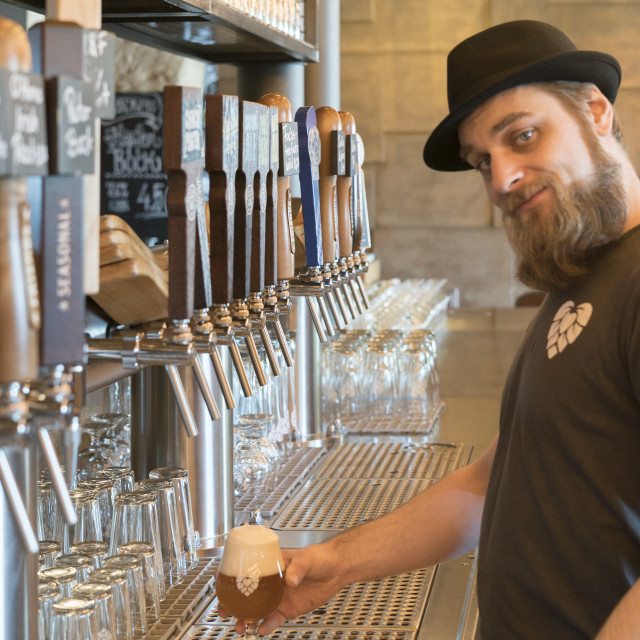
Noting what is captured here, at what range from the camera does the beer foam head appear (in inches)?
63.9

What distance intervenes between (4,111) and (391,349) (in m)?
2.85

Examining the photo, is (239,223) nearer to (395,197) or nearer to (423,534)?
(423,534)

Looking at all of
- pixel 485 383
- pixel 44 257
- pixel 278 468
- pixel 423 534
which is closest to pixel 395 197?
pixel 485 383

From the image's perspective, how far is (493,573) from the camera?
1.75 m

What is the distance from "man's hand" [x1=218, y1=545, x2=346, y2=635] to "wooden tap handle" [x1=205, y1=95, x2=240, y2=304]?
462 mm

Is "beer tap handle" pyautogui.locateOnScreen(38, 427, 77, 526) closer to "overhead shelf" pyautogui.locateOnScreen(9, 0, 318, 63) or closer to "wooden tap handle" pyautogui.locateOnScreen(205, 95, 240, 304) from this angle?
"wooden tap handle" pyautogui.locateOnScreen(205, 95, 240, 304)

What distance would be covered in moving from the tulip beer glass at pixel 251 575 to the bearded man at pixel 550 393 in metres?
0.10

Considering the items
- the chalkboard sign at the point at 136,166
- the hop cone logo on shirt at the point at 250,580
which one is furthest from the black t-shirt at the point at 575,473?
the chalkboard sign at the point at 136,166

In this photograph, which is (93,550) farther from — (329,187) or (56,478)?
(329,187)

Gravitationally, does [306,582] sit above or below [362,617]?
above

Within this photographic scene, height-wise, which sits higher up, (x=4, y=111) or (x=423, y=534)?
(x=4, y=111)

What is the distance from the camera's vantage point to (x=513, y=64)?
180 centimetres

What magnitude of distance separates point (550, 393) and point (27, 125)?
37.6 inches

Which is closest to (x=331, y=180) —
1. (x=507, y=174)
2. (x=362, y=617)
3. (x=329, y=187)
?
(x=329, y=187)
